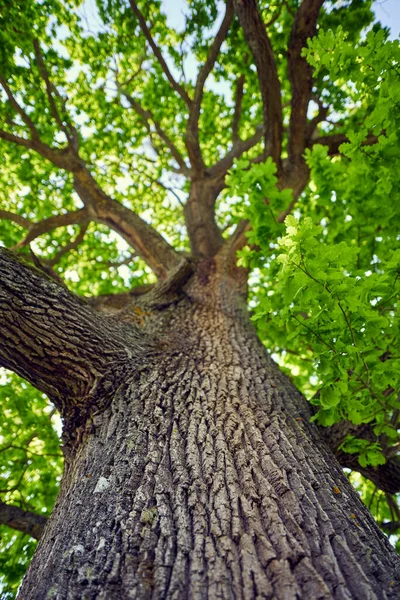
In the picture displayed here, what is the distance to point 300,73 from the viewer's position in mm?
3963

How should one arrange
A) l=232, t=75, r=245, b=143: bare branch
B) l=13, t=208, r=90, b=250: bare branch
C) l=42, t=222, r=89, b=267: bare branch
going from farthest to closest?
l=232, t=75, r=245, b=143: bare branch
l=42, t=222, r=89, b=267: bare branch
l=13, t=208, r=90, b=250: bare branch

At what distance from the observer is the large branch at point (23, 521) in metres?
3.47

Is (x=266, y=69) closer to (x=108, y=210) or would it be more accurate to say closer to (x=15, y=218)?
(x=108, y=210)

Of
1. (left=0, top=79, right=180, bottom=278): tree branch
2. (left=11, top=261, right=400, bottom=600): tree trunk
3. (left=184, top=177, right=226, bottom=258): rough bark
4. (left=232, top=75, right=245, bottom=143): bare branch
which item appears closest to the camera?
(left=11, top=261, right=400, bottom=600): tree trunk

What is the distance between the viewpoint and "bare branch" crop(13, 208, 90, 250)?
5043 millimetres

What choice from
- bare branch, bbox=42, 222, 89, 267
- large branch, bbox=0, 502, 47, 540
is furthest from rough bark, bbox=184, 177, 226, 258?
large branch, bbox=0, 502, 47, 540

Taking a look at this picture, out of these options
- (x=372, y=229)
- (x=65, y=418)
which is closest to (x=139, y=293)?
(x=65, y=418)

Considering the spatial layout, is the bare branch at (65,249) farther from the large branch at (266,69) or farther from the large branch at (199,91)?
the large branch at (266,69)

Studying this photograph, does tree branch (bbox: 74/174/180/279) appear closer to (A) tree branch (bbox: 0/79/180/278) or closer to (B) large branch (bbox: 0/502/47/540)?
(A) tree branch (bbox: 0/79/180/278)

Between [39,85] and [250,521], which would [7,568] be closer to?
[250,521]

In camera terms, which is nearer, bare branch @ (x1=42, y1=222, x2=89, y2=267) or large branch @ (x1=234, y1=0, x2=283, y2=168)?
large branch @ (x1=234, y1=0, x2=283, y2=168)

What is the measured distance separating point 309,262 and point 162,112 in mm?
6154

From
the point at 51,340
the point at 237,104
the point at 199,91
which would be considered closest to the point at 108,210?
the point at 199,91

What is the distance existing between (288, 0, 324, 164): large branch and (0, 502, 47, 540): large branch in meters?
5.14
